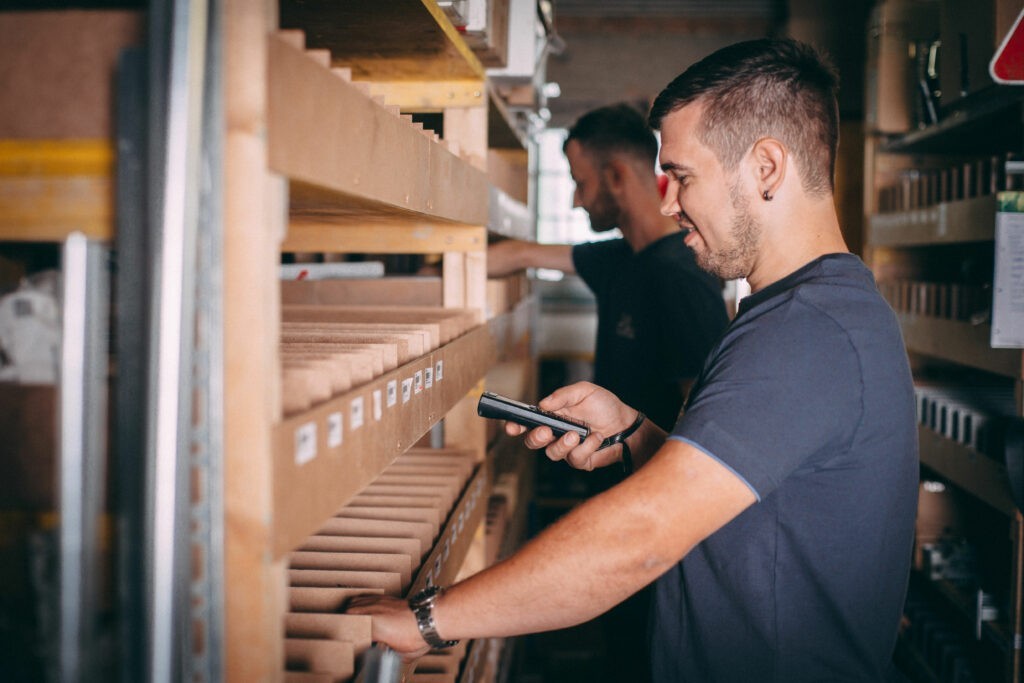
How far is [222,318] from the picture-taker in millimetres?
788

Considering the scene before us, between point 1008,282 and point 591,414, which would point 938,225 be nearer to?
point 1008,282

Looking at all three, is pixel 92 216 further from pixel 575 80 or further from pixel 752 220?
pixel 575 80

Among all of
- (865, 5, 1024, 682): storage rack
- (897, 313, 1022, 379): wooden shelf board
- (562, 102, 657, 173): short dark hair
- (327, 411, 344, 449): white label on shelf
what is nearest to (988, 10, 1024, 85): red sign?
(865, 5, 1024, 682): storage rack

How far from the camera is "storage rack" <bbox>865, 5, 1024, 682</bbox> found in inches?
110

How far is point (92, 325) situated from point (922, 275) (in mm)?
4077

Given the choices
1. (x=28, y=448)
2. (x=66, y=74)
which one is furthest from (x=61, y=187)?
(x=28, y=448)

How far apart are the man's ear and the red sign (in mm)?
1500

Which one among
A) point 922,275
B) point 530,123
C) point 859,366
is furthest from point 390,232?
point 922,275

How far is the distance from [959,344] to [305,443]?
9.28 feet

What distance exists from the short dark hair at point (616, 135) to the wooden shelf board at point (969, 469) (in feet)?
4.87

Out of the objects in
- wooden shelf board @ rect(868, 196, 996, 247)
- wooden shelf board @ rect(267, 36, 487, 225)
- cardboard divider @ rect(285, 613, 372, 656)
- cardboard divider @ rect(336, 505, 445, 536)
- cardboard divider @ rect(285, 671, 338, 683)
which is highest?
wooden shelf board @ rect(868, 196, 996, 247)

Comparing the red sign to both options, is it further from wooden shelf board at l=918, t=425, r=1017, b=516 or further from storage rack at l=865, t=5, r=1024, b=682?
wooden shelf board at l=918, t=425, r=1017, b=516

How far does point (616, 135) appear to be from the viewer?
317cm

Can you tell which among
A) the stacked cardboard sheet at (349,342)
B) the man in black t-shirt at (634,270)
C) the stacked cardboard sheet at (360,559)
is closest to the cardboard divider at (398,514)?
the stacked cardboard sheet at (360,559)
